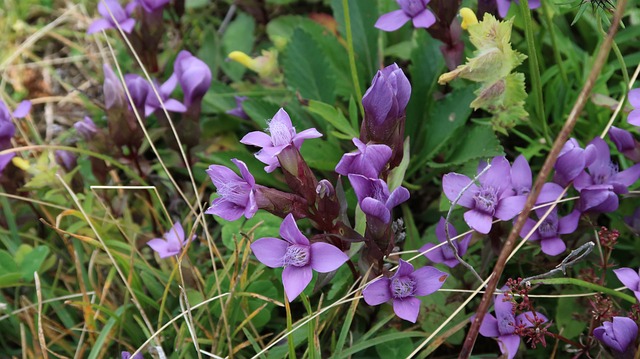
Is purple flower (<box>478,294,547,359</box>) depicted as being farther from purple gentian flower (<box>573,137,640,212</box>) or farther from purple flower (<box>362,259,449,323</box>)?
purple gentian flower (<box>573,137,640,212</box>)

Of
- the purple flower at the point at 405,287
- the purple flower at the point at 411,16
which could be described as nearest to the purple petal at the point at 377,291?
the purple flower at the point at 405,287

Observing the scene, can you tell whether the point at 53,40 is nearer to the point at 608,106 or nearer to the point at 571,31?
the point at 571,31

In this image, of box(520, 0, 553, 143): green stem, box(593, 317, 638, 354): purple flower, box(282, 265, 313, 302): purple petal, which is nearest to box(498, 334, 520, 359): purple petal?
box(593, 317, 638, 354): purple flower

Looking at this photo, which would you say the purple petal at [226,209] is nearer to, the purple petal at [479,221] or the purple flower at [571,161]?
the purple petal at [479,221]

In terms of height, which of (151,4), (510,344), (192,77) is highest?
(151,4)

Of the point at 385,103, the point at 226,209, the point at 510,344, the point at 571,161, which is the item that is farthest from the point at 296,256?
the point at 571,161

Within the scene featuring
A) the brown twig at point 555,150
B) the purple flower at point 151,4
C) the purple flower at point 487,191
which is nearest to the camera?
the brown twig at point 555,150

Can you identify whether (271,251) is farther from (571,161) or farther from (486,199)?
(571,161)
